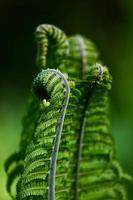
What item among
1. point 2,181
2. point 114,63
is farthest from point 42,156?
point 114,63

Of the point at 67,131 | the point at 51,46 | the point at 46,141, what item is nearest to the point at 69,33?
the point at 51,46

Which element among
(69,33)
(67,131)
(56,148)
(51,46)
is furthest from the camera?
(69,33)

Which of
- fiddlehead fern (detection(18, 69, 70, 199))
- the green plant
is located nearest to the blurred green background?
the green plant

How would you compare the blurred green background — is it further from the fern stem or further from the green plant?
the fern stem

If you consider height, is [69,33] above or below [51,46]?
above

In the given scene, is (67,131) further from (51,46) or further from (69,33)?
(69,33)

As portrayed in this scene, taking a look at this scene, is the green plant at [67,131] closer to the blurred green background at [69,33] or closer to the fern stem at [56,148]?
the fern stem at [56,148]

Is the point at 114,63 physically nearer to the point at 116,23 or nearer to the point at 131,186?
the point at 116,23
